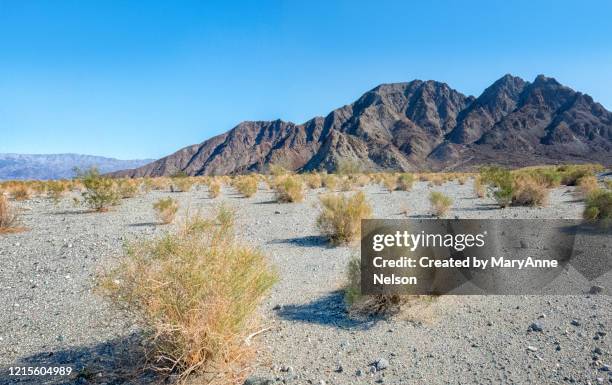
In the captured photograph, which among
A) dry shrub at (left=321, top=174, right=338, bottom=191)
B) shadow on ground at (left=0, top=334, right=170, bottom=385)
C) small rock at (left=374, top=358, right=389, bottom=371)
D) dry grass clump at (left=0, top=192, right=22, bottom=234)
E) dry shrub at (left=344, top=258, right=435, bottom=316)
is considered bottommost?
shadow on ground at (left=0, top=334, right=170, bottom=385)

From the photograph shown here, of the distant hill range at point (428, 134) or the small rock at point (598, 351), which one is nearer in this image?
the small rock at point (598, 351)

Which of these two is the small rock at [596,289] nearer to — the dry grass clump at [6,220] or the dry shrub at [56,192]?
the dry grass clump at [6,220]

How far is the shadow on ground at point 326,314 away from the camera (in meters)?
5.31

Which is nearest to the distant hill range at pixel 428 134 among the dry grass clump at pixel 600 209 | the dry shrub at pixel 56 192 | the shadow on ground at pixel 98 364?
the dry shrub at pixel 56 192

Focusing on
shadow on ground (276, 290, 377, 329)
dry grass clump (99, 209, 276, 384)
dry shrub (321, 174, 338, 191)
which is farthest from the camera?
dry shrub (321, 174, 338, 191)

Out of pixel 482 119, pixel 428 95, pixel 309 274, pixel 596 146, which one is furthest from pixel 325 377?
pixel 428 95

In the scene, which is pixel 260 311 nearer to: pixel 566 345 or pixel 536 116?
pixel 566 345

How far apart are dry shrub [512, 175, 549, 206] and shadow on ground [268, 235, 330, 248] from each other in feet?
28.9

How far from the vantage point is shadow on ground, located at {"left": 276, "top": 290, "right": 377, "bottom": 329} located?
209 inches

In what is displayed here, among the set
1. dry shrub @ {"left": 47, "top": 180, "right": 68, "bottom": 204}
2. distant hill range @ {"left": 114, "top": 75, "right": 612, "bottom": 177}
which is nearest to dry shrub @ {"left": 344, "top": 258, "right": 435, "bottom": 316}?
dry shrub @ {"left": 47, "top": 180, "right": 68, "bottom": 204}

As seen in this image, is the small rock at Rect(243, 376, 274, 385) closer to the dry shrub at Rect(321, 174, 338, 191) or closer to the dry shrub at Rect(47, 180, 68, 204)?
the dry shrub at Rect(47, 180, 68, 204)

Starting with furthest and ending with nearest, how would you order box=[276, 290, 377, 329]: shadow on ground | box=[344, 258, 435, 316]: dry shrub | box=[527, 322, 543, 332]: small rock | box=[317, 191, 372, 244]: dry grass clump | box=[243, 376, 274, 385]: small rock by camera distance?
box=[317, 191, 372, 244]: dry grass clump → box=[344, 258, 435, 316]: dry shrub → box=[276, 290, 377, 329]: shadow on ground → box=[527, 322, 543, 332]: small rock → box=[243, 376, 274, 385]: small rock

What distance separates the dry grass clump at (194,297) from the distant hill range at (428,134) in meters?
83.1

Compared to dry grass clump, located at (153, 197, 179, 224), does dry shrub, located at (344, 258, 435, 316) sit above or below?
below
